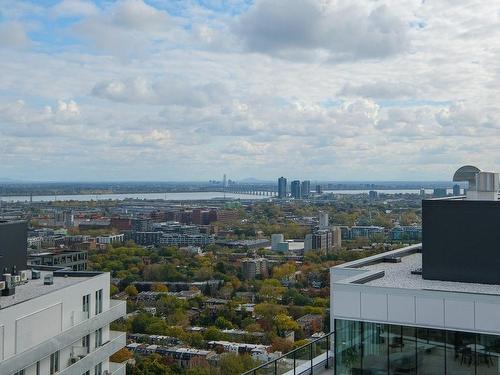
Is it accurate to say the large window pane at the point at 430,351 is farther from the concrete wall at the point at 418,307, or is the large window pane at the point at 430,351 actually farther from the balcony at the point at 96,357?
the balcony at the point at 96,357

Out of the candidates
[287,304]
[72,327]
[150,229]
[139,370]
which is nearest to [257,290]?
[287,304]

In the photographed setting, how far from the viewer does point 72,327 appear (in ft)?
66.0

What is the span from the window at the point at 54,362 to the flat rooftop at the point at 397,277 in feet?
30.5

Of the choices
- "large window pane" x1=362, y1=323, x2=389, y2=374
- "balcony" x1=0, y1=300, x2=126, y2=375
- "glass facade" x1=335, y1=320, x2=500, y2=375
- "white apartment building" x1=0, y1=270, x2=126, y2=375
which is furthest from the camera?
"white apartment building" x1=0, y1=270, x2=126, y2=375

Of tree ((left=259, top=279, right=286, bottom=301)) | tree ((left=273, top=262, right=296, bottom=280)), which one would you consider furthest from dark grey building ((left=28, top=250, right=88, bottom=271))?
tree ((left=273, top=262, right=296, bottom=280))

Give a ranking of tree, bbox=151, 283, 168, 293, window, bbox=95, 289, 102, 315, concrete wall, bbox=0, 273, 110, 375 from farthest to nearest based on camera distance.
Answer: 1. tree, bbox=151, 283, 168, 293
2. window, bbox=95, 289, 102, 315
3. concrete wall, bbox=0, 273, 110, 375

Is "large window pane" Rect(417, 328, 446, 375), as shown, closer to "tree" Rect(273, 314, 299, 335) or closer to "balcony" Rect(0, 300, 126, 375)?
"balcony" Rect(0, 300, 126, 375)

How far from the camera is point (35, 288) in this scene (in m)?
20.3

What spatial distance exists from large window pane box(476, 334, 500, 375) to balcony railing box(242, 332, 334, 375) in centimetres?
339

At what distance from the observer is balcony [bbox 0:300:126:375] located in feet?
54.1

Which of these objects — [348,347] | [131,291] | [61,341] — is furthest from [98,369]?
[131,291]

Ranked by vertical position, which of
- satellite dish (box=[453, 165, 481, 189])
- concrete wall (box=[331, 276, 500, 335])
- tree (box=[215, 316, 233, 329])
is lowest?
tree (box=[215, 316, 233, 329])

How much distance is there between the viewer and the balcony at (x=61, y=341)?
649 inches

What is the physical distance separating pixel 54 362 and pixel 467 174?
534 inches
